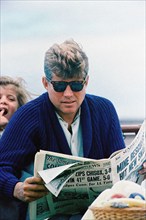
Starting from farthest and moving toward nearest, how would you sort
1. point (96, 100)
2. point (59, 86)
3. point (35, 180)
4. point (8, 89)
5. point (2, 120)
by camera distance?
point (8, 89) → point (2, 120) → point (96, 100) → point (59, 86) → point (35, 180)

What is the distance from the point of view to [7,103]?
2.70 m

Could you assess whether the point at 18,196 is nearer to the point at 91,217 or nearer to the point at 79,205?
the point at 79,205

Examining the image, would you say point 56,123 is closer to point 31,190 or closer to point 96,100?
point 96,100

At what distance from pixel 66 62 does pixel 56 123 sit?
230 millimetres

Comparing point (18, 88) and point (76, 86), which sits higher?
point (76, 86)

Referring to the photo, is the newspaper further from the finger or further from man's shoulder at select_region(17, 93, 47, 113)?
man's shoulder at select_region(17, 93, 47, 113)

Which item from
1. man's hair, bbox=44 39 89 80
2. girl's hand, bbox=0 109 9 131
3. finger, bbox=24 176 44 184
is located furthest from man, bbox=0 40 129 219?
girl's hand, bbox=0 109 9 131

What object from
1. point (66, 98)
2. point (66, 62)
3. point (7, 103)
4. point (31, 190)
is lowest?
point (31, 190)

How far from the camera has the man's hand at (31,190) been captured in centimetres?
194

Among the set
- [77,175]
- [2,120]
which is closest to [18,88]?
[2,120]

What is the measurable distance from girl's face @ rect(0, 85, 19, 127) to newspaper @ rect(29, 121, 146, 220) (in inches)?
26.2

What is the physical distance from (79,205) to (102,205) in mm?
573

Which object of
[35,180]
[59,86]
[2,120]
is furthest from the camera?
[2,120]

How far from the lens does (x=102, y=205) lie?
1.55 meters
